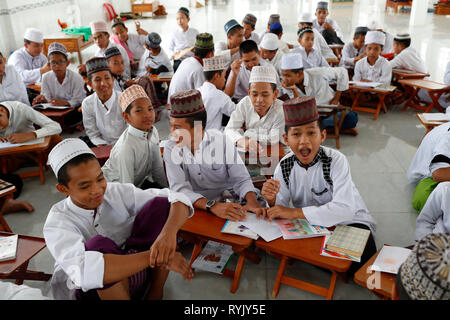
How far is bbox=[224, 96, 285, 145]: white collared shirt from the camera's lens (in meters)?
3.74

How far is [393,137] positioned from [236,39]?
Result: 3.05 meters

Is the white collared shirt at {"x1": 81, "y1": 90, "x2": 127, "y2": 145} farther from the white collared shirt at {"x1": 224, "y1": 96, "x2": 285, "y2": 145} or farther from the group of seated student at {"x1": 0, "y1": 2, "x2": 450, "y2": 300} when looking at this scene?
the white collared shirt at {"x1": 224, "y1": 96, "x2": 285, "y2": 145}

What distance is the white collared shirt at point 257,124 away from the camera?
3.74m

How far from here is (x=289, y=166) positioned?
8.77 feet

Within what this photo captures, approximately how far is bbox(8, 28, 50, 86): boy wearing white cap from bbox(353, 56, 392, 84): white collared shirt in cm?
535

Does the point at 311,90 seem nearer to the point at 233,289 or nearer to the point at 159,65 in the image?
the point at 159,65

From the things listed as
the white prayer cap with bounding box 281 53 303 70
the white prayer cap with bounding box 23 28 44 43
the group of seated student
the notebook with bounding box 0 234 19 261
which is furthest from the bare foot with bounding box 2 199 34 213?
the white prayer cap with bounding box 23 28 44 43

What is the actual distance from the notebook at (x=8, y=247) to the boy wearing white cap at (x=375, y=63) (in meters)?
5.45

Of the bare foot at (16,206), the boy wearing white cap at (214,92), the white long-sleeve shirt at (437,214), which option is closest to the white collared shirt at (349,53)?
the boy wearing white cap at (214,92)

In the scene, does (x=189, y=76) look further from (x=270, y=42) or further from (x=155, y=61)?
(x=155, y=61)

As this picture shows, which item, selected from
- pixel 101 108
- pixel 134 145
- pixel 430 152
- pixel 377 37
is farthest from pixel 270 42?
pixel 134 145

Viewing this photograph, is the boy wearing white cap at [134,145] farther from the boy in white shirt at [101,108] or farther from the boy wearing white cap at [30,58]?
the boy wearing white cap at [30,58]

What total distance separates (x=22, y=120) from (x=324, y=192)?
3.49m

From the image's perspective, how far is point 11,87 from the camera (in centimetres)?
502
